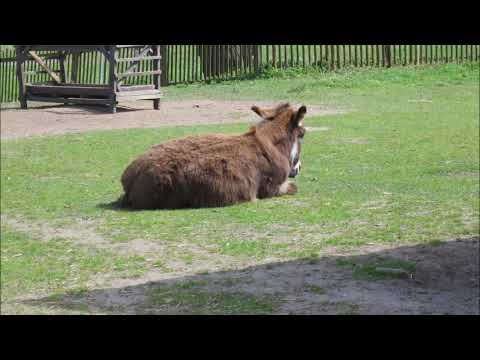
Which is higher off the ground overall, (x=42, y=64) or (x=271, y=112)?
(x=42, y=64)

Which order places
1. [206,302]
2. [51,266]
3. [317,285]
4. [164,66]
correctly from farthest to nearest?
[164,66], [51,266], [317,285], [206,302]

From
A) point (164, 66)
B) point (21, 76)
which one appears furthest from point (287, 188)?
point (164, 66)

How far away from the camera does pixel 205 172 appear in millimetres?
10352

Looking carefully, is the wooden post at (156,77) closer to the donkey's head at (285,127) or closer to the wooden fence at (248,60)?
the wooden fence at (248,60)

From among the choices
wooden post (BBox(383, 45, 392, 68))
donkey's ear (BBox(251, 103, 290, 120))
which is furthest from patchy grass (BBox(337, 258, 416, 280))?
wooden post (BBox(383, 45, 392, 68))

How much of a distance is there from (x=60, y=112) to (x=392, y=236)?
14547mm

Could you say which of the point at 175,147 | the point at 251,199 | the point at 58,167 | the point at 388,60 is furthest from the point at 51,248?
the point at 388,60

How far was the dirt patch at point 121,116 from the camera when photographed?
61.9ft

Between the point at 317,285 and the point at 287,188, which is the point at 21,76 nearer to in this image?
the point at 287,188

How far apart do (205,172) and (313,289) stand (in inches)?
141

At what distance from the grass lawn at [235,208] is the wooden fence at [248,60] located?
33.9 ft

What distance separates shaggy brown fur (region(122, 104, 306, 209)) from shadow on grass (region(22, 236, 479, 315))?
2.69m

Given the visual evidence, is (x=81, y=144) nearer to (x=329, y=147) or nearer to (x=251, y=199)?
(x=329, y=147)

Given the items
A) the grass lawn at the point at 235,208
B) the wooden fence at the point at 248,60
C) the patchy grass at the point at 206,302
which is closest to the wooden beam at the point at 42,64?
the wooden fence at the point at 248,60
